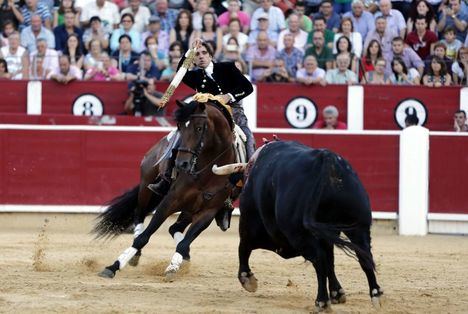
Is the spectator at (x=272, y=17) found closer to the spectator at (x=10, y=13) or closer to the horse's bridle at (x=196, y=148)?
the spectator at (x=10, y=13)

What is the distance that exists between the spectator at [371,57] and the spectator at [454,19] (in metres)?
1.06

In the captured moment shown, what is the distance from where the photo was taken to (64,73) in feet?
48.3

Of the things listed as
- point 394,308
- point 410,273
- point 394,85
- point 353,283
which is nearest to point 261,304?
point 394,308

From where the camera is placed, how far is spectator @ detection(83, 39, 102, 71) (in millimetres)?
14273

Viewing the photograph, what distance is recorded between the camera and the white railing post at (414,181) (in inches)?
534

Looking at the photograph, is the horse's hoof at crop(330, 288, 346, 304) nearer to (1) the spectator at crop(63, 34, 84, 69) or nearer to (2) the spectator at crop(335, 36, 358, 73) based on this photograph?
(2) the spectator at crop(335, 36, 358, 73)

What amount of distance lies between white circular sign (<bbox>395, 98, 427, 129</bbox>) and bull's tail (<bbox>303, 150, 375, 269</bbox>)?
794 cm

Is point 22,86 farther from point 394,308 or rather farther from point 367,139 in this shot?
point 394,308

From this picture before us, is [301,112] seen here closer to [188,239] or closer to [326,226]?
[188,239]

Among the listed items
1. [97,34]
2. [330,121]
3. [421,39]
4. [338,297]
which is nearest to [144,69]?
[97,34]

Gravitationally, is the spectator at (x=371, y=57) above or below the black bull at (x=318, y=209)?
above

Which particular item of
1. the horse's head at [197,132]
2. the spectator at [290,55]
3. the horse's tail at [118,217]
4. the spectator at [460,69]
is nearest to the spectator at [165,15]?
the spectator at [290,55]

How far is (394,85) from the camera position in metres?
14.4

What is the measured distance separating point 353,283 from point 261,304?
5.02ft
